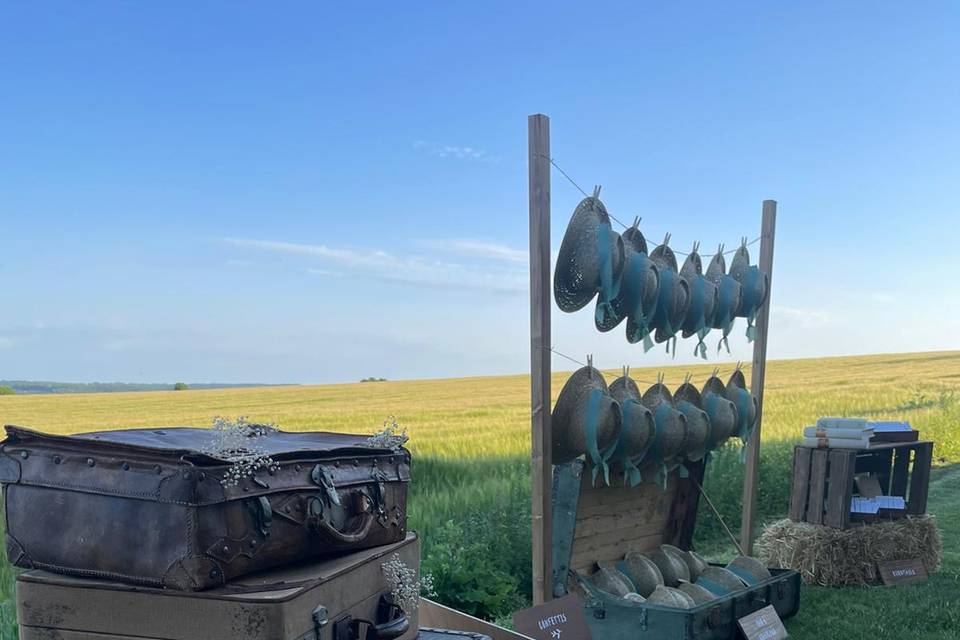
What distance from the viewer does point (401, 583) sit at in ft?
8.80

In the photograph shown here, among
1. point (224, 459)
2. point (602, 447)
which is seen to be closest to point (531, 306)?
point (602, 447)

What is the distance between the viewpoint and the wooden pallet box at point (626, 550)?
13.5 ft

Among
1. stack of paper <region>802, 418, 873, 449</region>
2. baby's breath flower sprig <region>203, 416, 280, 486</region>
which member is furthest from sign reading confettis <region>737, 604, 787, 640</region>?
baby's breath flower sprig <region>203, 416, 280, 486</region>

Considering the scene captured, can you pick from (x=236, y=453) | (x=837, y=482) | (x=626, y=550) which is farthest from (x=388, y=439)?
(x=837, y=482)

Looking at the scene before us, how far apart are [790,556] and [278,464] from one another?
481 centimetres

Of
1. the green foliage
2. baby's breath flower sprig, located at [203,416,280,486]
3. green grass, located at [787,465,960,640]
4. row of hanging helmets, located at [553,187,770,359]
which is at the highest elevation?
row of hanging helmets, located at [553,187,770,359]

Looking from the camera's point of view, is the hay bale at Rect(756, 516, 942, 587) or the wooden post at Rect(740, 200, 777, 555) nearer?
the wooden post at Rect(740, 200, 777, 555)

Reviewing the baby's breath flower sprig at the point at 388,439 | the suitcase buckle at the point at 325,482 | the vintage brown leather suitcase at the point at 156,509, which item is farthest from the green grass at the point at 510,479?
the vintage brown leather suitcase at the point at 156,509

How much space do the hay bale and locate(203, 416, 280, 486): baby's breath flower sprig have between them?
4.69 metres

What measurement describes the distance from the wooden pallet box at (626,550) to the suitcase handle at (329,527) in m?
1.84

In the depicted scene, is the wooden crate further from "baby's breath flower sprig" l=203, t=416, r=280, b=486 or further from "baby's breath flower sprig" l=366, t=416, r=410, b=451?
"baby's breath flower sprig" l=203, t=416, r=280, b=486

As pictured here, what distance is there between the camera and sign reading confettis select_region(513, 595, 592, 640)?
363cm

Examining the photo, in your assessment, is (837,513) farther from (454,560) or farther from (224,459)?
(224,459)

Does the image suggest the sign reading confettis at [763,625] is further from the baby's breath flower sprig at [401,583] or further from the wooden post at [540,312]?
the baby's breath flower sprig at [401,583]
